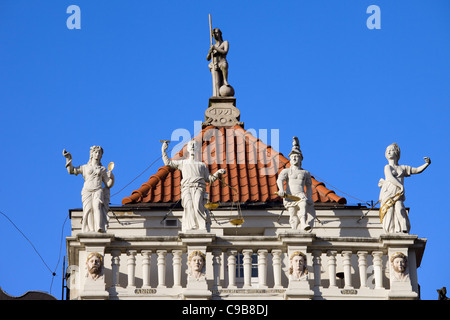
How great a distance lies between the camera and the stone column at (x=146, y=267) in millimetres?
38375

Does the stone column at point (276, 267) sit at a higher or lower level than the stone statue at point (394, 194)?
lower

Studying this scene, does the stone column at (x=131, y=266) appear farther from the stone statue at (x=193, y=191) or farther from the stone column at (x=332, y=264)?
the stone column at (x=332, y=264)

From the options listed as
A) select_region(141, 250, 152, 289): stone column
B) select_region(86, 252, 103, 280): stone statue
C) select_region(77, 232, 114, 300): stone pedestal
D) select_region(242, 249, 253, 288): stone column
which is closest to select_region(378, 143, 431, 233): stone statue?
select_region(242, 249, 253, 288): stone column

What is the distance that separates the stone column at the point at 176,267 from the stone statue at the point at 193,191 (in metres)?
0.66

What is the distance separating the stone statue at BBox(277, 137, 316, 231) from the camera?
39881mm

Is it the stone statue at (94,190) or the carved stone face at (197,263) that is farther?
the stone statue at (94,190)

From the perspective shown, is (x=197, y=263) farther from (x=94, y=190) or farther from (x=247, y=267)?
(x=94, y=190)

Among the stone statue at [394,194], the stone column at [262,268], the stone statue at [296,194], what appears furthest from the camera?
the stone statue at [296,194]

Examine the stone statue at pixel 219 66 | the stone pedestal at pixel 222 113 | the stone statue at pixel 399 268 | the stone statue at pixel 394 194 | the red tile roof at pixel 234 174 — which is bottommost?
the stone statue at pixel 399 268

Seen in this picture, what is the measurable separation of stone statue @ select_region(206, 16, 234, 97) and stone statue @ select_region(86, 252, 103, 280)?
12.6m

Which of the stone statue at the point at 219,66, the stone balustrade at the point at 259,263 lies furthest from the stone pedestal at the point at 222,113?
the stone balustrade at the point at 259,263

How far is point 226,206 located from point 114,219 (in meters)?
3.29

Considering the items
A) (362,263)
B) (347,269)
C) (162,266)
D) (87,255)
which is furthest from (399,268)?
(87,255)
